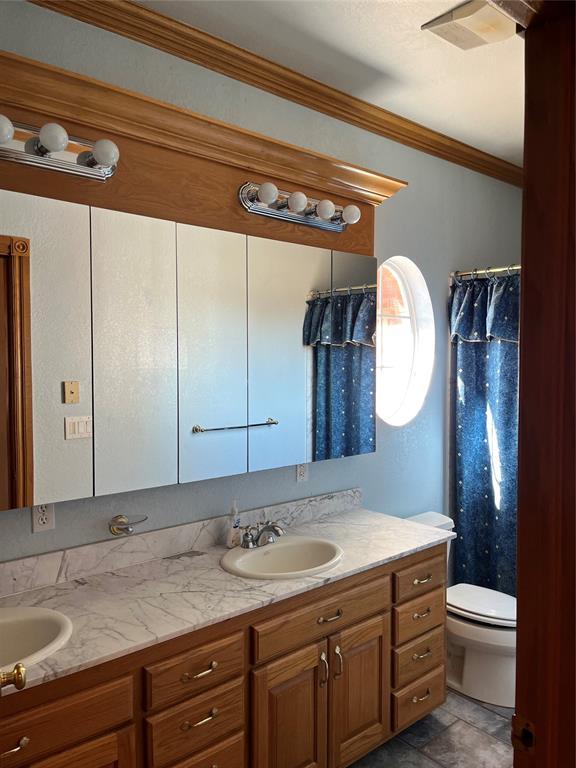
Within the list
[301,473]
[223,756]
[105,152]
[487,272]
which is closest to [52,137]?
[105,152]

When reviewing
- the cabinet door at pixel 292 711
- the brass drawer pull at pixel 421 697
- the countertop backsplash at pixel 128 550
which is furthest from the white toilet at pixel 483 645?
the cabinet door at pixel 292 711

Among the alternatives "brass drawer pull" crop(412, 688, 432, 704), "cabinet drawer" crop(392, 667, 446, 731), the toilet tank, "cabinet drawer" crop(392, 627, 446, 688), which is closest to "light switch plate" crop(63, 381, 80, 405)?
"cabinet drawer" crop(392, 627, 446, 688)

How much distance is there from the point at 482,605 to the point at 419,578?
58cm

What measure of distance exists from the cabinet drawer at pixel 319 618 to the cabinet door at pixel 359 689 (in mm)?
47

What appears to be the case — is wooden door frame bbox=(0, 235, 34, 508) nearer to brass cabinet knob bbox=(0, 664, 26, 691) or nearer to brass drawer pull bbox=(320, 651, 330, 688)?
brass cabinet knob bbox=(0, 664, 26, 691)

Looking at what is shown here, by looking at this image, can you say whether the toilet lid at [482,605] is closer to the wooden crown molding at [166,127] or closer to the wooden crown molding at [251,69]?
the wooden crown molding at [166,127]

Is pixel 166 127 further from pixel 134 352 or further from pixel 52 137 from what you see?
pixel 134 352

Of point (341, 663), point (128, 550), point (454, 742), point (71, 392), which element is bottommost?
point (454, 742)

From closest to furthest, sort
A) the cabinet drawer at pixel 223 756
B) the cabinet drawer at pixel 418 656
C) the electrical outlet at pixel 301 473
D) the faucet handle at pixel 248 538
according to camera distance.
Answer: the cabinet drawer at pixel 223 756 → the faucet handle at pixel 248 538 → the cabinet drawer at pixel 418 656 → the electrical outlet at pixel 301 473

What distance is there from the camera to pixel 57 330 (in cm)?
180

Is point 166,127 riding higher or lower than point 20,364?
higher

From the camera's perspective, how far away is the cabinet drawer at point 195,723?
1.59 metres

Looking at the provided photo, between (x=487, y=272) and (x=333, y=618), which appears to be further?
(x=487, y=272)

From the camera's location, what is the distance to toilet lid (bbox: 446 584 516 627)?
2.63 metres
